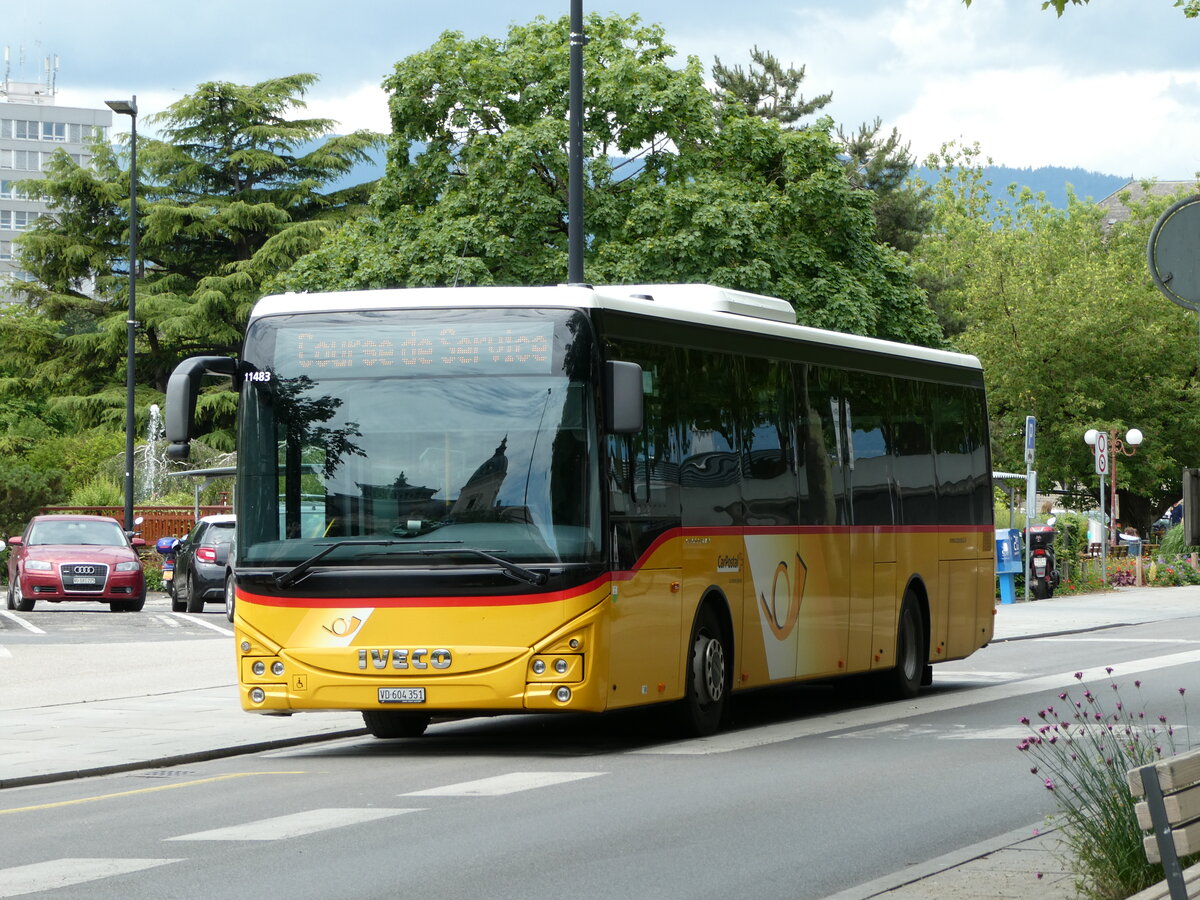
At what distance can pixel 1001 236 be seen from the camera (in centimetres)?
6981

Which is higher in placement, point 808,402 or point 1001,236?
point 1001,236

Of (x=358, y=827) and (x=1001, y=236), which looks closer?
(x=358, y=827)

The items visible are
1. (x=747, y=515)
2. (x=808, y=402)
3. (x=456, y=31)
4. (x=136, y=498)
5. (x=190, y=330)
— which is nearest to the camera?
(x=747, y=515)

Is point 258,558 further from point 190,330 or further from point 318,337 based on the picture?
point 190,330

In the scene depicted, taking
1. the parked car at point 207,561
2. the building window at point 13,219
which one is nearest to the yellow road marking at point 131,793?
the parked car at point 207,561

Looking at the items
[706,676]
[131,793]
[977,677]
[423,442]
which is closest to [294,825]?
[131,793]

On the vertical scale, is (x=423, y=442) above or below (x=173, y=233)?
below

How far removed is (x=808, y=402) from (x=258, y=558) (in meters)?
5.11

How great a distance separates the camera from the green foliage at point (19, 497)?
147 feet

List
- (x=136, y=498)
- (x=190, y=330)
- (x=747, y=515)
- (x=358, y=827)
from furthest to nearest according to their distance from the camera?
(x=190, y=330), (x=136, y=498), (x=747, y=515), (x=358, y=827)

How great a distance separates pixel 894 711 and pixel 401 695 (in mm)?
5573

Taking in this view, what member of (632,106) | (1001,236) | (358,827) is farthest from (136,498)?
(358,827)

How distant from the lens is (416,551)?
43.2 ft

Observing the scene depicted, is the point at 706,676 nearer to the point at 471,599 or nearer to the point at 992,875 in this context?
the point at 471,599
